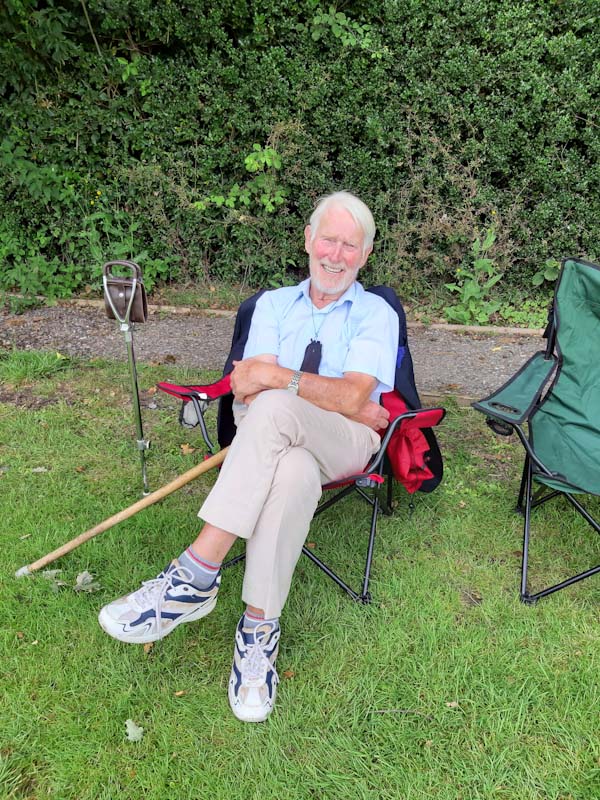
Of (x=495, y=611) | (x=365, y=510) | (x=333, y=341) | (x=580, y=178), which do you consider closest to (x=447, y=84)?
(x=580, y=178)

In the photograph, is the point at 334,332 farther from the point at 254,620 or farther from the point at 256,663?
the point at 256,663

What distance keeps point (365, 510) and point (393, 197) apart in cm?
305

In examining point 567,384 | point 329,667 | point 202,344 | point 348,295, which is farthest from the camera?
point 202,344

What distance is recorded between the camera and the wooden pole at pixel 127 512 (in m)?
2.21

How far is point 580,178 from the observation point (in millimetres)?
4582

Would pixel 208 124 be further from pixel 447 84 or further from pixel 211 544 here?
pixel 211 544

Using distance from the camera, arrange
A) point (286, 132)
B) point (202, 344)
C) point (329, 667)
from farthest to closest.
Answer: point (286, 132) → point (202, 344) → point (329, 667)

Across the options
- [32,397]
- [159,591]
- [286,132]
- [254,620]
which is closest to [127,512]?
[159,591]

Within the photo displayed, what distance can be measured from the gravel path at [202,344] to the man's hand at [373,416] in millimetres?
1548

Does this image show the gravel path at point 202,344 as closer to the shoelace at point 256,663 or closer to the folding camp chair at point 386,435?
the folding camp chair at point 386,435

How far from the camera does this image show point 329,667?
1967mm

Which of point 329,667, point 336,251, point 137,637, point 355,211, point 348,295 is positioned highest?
point 355,211

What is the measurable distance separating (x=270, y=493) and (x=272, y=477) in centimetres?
5

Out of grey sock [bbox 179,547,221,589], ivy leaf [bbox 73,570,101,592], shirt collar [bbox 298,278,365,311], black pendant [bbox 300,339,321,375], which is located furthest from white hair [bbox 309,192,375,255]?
ivy leaf [bbox 73,570,101,592]
